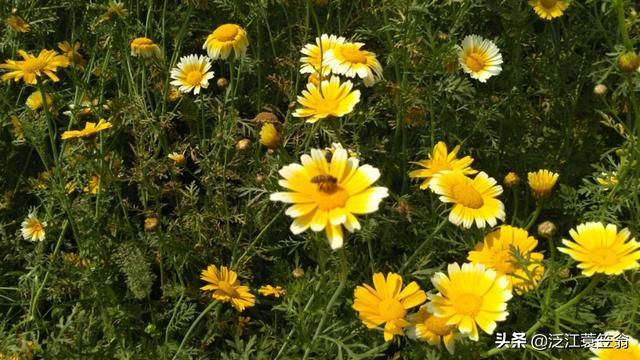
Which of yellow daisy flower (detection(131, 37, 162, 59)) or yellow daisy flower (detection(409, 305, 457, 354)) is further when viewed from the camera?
yellow daisy flower (detection(131, 37, 162, 59))

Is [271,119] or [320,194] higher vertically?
[271,119]

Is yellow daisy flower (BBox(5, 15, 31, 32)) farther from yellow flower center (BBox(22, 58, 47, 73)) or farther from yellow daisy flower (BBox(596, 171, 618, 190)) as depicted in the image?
yellow daisy flower (BBox(596, 171, 618, 190))

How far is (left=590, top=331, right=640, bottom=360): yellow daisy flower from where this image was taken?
171 centimetres

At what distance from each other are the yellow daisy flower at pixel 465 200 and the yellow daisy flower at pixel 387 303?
9.3 inches

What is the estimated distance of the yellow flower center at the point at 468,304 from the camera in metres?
1.68

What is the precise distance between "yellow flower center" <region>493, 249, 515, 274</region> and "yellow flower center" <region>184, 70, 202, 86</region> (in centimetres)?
126

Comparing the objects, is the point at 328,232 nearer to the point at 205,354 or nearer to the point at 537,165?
the point at 205,354

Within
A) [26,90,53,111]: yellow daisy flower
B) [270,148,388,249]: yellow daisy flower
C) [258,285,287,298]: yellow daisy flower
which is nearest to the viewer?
[270,148,388,249]: yellow daisy flower

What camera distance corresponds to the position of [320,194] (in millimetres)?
1560

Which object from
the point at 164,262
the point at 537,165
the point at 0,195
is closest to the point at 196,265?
the point at 164,262

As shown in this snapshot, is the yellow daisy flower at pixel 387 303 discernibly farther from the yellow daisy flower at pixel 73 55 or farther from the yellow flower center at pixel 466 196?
the yellow daisy flower at pixel 73 55

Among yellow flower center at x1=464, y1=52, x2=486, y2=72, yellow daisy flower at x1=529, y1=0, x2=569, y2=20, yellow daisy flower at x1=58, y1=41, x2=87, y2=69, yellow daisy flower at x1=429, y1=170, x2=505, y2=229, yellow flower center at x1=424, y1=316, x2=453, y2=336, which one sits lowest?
yellow flower center at x1=424, y1=316, x2=453, y2=336

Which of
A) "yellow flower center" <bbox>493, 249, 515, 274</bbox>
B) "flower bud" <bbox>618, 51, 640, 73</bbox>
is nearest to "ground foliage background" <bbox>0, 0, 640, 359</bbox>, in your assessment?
"yellow flower center" <bbox>493, 249, 515, 274</bbox>

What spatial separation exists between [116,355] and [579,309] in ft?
4.73
